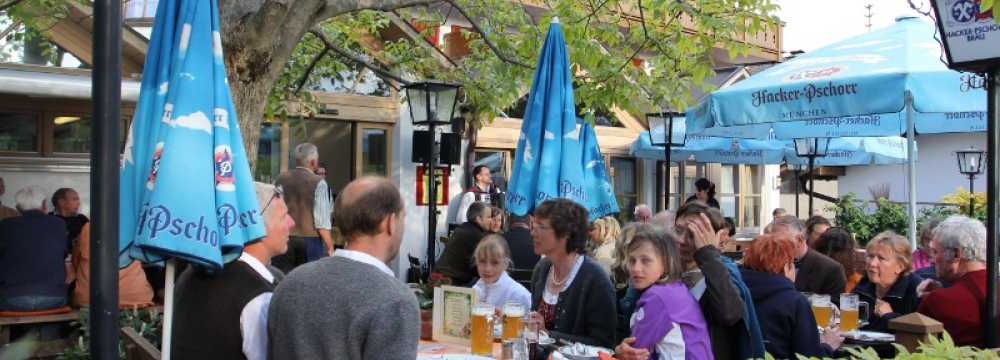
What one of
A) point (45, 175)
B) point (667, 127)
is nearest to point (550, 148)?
point (667, 127)

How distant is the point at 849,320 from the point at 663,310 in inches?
78.0

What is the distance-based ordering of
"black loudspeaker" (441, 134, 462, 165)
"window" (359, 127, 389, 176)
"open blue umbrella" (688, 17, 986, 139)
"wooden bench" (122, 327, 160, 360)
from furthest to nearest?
"window" (359, 127, 389, 176) < "black loudspeaker" (441, 134, 462, 165) < "open blue umbrella" (688, 17, 986, 139) < "wooden bench" (122, 327, 160, 360)

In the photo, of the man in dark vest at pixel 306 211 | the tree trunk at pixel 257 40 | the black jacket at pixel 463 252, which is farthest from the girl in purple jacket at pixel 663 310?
the man in dark vest at pixel 306 211

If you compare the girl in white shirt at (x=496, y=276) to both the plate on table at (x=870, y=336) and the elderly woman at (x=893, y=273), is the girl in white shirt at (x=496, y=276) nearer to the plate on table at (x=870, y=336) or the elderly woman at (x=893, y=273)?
the plate on table at (x=870, y=336)

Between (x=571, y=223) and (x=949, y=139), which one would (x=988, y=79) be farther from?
(x=949, y=139)

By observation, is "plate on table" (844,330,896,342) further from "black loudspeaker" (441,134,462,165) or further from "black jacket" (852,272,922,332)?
"black loudspeaker" (441,134,462,165)

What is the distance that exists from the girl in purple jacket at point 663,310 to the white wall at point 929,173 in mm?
24906

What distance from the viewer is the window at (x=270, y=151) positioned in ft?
41.3

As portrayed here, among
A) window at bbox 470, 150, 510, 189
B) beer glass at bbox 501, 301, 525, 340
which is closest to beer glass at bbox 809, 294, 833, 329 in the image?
beer glass at bbox 501, 301, 525, 340

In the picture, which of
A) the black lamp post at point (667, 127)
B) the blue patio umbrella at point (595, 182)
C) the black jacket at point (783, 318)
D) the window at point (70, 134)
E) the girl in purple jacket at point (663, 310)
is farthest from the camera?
the black lamp post at point (667, 127)

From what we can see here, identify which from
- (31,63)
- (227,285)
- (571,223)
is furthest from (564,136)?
(31,63)

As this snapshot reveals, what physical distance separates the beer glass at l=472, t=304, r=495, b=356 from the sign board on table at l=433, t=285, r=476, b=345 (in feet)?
0.47

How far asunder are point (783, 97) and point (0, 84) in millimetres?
7115

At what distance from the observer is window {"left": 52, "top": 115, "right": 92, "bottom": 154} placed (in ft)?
35.4
